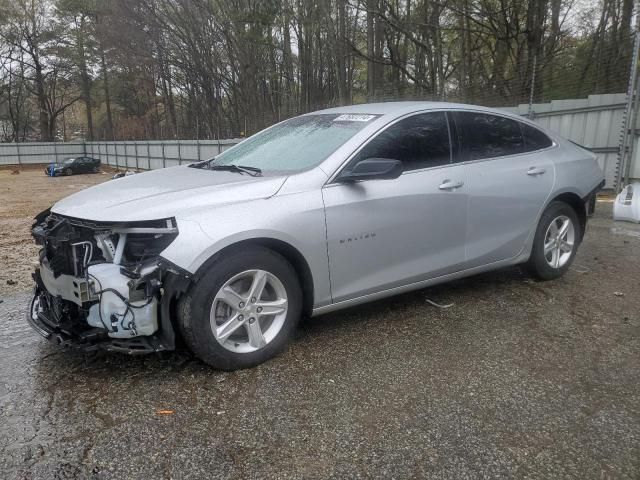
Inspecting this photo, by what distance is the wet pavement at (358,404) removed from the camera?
7.59ft

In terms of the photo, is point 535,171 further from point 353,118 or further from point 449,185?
point 353,118

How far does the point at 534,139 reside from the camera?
4.67 meters

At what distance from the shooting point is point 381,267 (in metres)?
3.61

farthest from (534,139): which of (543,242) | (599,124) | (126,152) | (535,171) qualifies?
(126,152)

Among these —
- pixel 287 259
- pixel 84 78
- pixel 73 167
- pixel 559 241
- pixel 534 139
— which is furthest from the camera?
pixel 84 78

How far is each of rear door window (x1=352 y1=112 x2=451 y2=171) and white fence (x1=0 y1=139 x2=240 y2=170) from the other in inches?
549

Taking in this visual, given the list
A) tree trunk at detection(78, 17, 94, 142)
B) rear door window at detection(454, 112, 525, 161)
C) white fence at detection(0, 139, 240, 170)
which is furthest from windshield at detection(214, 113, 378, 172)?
tree trunk at detection(78, 17, 94, 142)

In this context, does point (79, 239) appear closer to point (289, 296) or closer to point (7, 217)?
point (289, 296)

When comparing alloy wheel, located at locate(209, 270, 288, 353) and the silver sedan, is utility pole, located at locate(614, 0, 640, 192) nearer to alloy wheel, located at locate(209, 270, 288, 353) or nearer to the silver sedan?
the silver sedan

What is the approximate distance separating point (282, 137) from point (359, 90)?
18060 mm

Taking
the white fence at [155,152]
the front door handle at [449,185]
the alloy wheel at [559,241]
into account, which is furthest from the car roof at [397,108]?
the white fence at [155,152]

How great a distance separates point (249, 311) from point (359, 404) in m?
0.85

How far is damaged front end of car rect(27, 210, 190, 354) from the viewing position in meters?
2.85

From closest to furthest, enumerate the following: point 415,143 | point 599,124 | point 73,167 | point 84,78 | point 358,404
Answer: point 358,404 → point 415,143 → point 599,124 → point 73,167 → point 84,78
